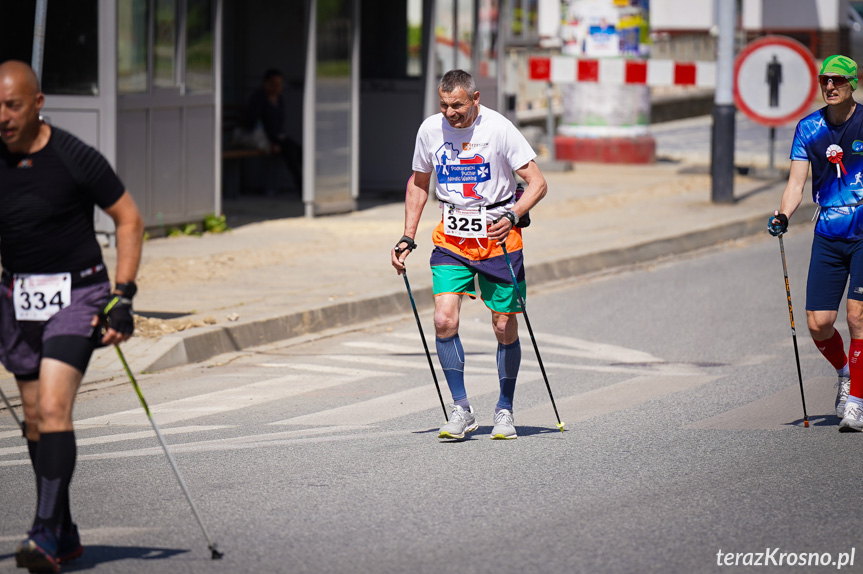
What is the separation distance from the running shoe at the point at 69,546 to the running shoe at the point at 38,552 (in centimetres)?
22

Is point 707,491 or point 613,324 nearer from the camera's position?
point 707,491

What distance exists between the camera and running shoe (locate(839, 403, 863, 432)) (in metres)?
7.32

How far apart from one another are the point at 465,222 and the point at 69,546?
110 inches

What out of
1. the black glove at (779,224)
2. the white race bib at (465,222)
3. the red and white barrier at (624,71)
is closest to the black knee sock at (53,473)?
the white race bib at (465,222)

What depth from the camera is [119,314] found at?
4980mm

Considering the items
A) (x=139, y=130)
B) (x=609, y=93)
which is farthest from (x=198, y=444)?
(x=609, y=93)

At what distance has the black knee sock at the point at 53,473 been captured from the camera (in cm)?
488

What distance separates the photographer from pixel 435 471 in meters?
6.52

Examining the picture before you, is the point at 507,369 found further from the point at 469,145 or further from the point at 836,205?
the point at 836,205

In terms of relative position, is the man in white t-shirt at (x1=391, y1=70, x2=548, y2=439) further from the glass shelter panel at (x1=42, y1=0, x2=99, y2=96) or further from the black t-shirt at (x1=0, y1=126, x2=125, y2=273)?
the glass shelter panel at (x1=42, y1=0, x2=99, y2=96)

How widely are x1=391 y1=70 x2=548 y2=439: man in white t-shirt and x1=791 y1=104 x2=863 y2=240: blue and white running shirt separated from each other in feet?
4.95

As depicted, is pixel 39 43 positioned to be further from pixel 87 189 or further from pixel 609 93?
pixel 609 93

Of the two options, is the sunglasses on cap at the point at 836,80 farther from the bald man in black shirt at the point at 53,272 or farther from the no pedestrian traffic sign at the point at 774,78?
the no pedestrian traffic sign at the point at 774,78

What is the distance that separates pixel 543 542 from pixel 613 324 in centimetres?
594
